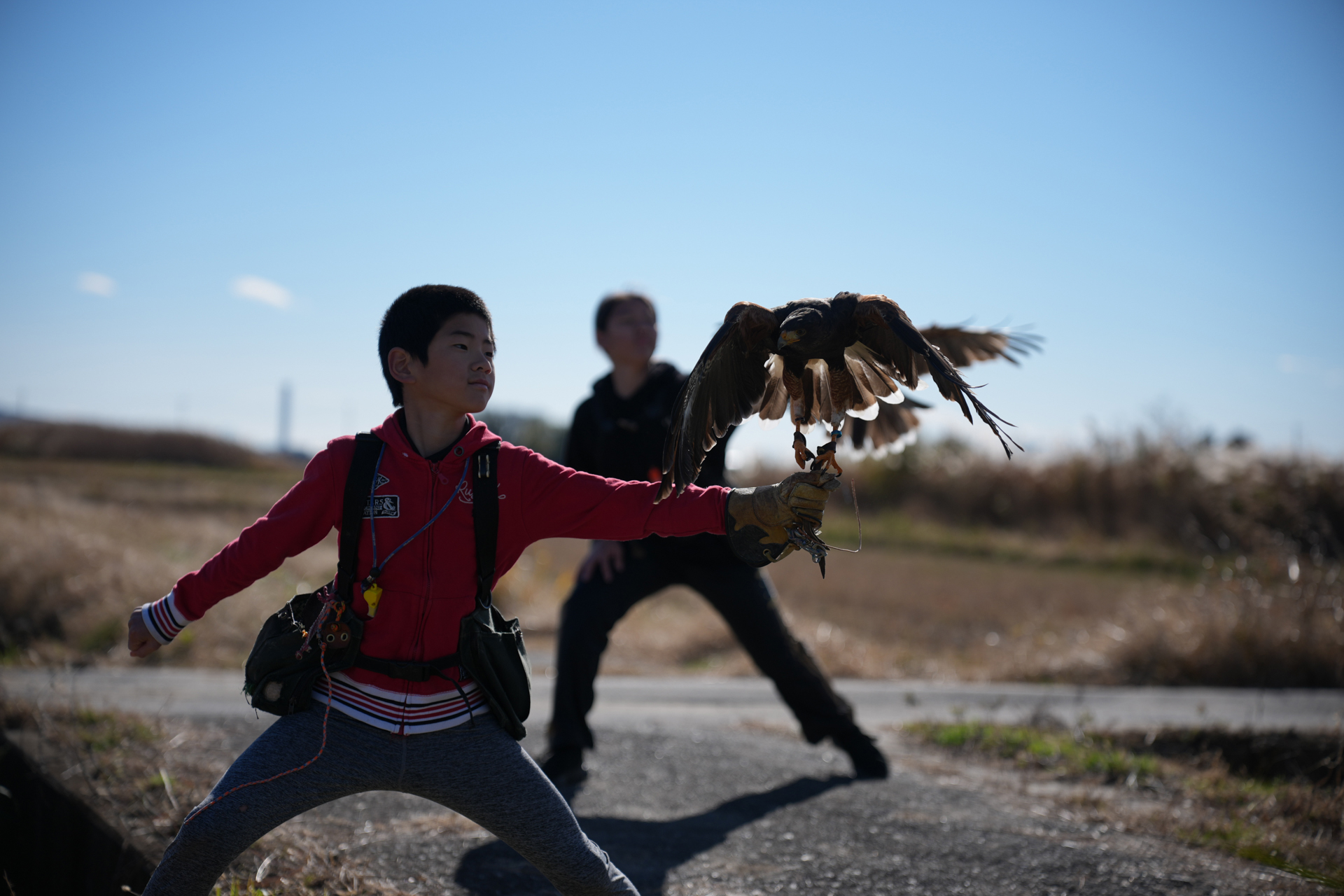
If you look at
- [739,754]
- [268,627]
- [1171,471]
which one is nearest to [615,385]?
[739,754]

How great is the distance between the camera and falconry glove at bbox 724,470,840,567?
233 centimetres

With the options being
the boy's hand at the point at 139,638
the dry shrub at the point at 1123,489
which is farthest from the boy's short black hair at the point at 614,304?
the dry shrub at the point at 1123,489

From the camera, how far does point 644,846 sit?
3504 millimetres

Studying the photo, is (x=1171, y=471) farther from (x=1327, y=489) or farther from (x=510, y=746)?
(x=510, y=746)

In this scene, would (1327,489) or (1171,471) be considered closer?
(1327,489)

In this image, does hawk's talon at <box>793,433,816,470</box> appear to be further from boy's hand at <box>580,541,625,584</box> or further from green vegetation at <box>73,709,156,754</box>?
green vegetation at <box>73,709,156,754</box>

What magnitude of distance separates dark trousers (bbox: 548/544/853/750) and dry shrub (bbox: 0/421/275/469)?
107ft

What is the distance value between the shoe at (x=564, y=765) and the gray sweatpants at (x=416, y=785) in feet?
5.83

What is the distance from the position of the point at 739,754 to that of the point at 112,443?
34.6 m

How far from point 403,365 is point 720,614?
215 cm

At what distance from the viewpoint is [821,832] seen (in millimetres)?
3670

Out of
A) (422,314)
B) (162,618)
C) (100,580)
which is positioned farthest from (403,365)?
(100,580)

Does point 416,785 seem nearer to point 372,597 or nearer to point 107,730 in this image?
point 372,597

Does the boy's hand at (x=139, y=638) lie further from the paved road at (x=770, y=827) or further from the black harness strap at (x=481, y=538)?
the paved road at (x=770, y=827)
